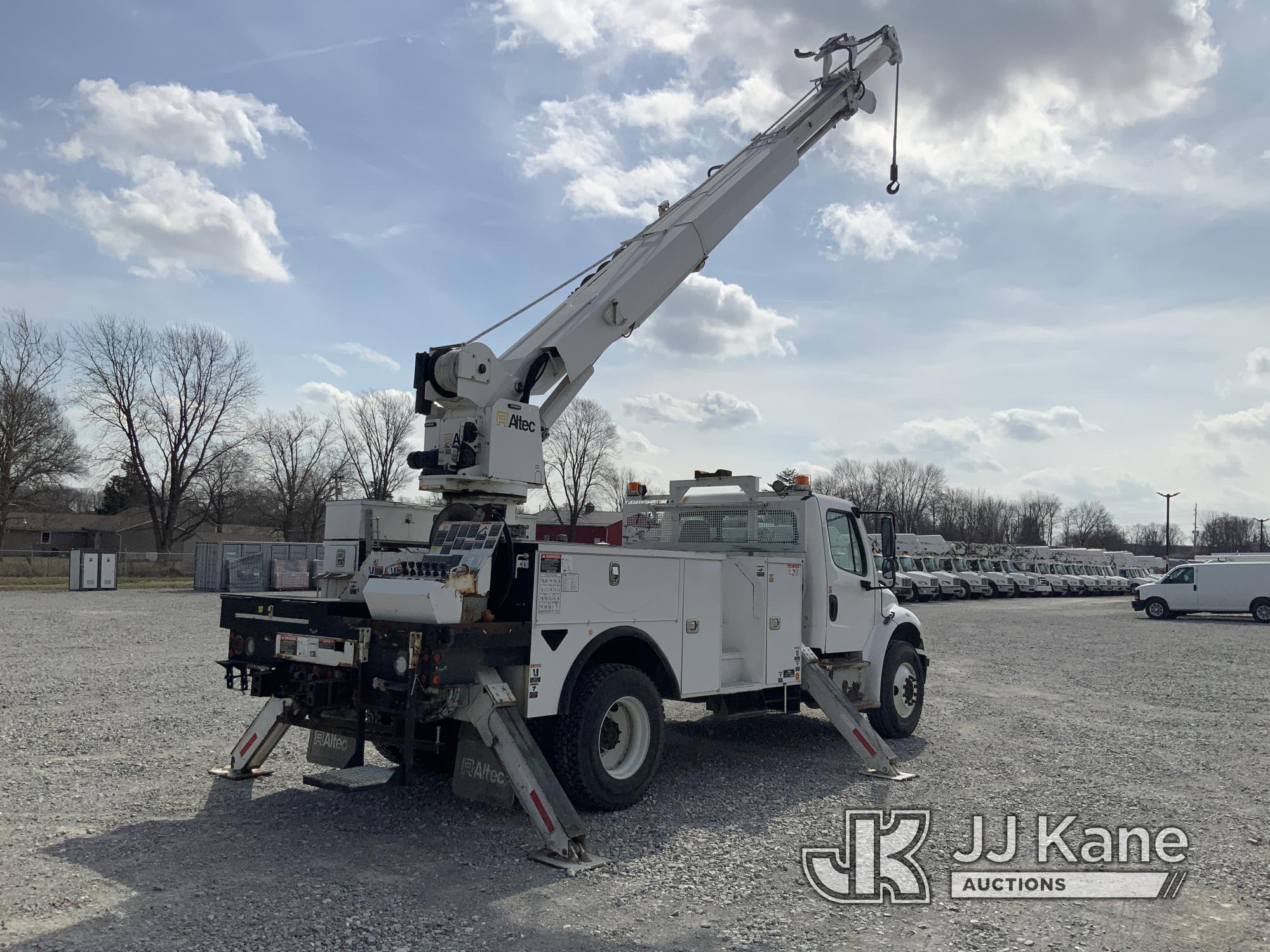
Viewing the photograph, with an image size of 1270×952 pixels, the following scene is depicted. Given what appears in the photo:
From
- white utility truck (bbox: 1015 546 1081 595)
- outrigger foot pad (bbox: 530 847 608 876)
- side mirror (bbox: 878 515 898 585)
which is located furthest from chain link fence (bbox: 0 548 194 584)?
outrigger foot pad (bbox: 530 847 608 876)

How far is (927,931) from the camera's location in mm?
4707

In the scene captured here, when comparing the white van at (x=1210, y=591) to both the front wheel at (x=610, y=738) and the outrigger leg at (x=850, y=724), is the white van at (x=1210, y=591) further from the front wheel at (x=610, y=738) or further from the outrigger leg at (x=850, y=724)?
the front wheel at (x=610, y=738)

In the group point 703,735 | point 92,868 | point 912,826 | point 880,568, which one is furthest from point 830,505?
point 92,868

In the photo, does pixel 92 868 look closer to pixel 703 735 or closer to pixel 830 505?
pixel 703 735

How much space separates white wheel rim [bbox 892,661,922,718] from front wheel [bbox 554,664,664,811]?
369cm

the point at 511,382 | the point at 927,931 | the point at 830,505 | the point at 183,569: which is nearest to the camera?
the point at 927,931

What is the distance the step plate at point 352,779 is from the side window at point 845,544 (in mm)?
4812

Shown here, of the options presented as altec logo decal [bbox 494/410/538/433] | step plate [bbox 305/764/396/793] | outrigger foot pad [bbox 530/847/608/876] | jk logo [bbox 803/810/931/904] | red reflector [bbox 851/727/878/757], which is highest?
altec logo decal [bbox 494/410/538/433]

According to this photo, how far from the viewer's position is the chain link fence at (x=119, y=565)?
133 ft

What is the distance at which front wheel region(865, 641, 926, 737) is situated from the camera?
31.0 ft

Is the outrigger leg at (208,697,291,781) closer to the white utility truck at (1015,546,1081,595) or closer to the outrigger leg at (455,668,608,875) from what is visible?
the outrigger leg at (455,668,608,875)

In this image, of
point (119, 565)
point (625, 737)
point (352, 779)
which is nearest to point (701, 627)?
point (625, 737)

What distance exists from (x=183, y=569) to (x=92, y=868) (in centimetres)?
4530

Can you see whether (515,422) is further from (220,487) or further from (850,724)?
(220,487)
